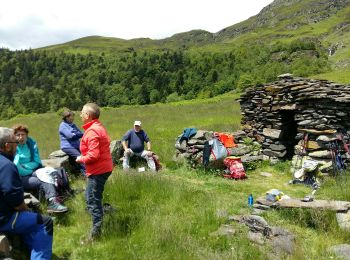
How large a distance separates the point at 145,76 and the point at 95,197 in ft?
428

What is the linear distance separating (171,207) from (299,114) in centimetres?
683

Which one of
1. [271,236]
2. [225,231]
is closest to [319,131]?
[271,236]

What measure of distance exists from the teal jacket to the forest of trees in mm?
80321

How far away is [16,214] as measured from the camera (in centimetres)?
522

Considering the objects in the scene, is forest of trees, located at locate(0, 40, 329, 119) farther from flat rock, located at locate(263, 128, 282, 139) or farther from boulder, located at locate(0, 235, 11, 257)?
boulder, located at locate(0, 235, 11, 257)

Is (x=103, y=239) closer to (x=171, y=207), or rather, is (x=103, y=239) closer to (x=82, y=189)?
(x=171, y=207)

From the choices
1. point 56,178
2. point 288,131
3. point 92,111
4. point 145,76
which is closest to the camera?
point 92,111

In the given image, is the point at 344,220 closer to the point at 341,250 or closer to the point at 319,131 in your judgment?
the point at 341,250

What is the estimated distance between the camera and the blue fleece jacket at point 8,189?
4.92 metres

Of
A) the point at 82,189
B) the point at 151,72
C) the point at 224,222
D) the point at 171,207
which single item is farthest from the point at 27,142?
the point at 151,72

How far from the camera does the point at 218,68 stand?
12431 centimetres

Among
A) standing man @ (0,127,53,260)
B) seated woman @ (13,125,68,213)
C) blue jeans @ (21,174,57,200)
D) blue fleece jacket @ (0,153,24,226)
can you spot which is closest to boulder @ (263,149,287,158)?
seated woman @ (13,125,68,213)

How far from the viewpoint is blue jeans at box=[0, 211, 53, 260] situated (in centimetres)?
521

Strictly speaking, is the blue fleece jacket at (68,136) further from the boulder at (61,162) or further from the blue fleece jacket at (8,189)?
the blue fleece jacket at (8,189)
